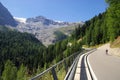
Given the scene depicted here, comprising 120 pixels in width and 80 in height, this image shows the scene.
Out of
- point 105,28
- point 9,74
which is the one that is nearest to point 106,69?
point 9,74

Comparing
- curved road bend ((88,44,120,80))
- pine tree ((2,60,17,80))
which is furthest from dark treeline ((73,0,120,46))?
pine tree ((2,60,17,80))

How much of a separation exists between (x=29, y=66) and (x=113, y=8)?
130 metres

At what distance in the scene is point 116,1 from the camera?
53.0 metres

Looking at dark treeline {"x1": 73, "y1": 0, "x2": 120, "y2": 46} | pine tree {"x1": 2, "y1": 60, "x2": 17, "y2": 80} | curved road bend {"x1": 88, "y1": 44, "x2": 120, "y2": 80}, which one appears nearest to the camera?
curved road bend {"x1": 88, "y1": 44, "x2": 120, "y2": 80}

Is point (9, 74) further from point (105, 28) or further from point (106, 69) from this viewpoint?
point (106, 69)

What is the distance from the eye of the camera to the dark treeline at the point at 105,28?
180ft

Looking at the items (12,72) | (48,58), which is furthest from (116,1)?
(48,58)

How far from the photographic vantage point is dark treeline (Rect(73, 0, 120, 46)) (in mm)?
54831

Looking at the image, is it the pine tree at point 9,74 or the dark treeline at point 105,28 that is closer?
the dark treeline at point 105,28

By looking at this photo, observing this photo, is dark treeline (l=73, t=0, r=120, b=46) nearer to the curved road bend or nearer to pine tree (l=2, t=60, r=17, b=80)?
the curved road bend

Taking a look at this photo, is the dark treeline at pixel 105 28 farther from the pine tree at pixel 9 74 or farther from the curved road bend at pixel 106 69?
the pine tree at pixel 9 74

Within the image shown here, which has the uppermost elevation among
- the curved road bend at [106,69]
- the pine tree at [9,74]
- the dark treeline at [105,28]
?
the dark treeline at [105,28]

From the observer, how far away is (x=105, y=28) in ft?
405

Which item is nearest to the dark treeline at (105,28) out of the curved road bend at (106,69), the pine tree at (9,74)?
the curved road bend at (106,69)
